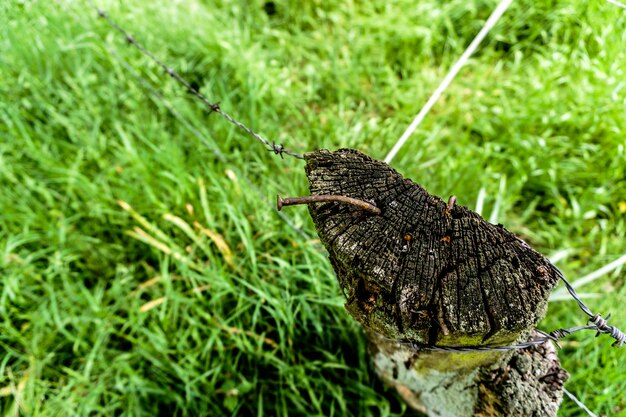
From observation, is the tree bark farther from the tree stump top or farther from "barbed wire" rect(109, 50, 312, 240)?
"barbed wire" rect(109, 50, 312, 240)

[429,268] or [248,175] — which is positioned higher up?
[429,268]

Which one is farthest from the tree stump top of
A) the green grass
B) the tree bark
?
the green grass

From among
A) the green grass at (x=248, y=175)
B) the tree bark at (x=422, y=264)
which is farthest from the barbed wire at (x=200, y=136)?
the tree bark at (x=422, y=264)

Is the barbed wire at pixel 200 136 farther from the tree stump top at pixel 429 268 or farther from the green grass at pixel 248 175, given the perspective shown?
the tree stump top at pixel 429 268

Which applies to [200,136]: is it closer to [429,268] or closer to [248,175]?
[248,175]

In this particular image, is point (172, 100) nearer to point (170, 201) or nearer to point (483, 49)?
point (170, 201)

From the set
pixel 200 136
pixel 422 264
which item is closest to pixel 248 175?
pixel 200 136

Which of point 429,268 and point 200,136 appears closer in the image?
point 429,268

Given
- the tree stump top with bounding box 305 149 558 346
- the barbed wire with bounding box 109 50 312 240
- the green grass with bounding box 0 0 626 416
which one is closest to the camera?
the tree stump top with bounding box 305 149 558 346
